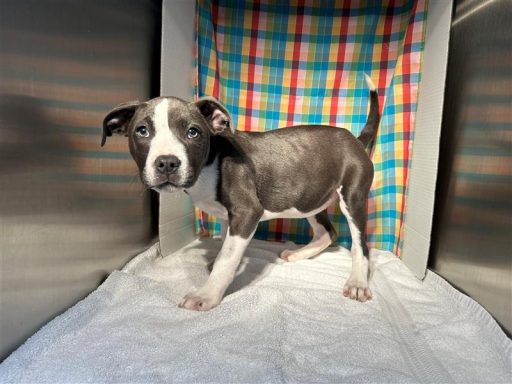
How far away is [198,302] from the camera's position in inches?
93.8

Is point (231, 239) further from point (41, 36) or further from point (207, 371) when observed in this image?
point (41, 36)

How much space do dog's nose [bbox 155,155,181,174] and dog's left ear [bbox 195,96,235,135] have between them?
46 centimetres

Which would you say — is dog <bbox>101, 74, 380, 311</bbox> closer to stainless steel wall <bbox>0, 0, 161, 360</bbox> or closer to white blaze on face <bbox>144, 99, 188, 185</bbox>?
white blaze on face <bbox>144, 99, 188, 185</bbox>

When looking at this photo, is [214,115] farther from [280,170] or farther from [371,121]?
[371,121]

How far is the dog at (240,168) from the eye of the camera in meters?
2.26

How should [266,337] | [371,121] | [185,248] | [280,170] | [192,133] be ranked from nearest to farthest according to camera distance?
[266,337] → [192,133] → [280,170] → [371,121] → [185,248]

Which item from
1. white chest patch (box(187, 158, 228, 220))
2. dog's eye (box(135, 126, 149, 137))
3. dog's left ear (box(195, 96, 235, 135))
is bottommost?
white chest patch (box(187, 158, 228, 220))

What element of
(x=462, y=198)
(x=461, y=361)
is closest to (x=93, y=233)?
(x=461, y=361)

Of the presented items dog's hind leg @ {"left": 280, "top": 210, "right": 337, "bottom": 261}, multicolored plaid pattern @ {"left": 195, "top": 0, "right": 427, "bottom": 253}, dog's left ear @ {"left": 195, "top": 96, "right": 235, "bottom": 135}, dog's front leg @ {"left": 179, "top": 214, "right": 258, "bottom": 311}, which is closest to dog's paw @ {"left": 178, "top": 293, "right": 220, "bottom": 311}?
dog's front leg @ {"left": 179, "top": 214, "right": 258, "bottom": 311}

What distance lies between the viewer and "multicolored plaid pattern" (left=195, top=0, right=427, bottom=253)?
11.9 ft

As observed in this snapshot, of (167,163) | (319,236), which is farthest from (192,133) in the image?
(319,236)

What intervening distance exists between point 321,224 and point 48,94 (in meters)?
2.29

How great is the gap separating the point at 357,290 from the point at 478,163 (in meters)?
1.10

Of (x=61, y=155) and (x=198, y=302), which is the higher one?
(x=61, y=155)
